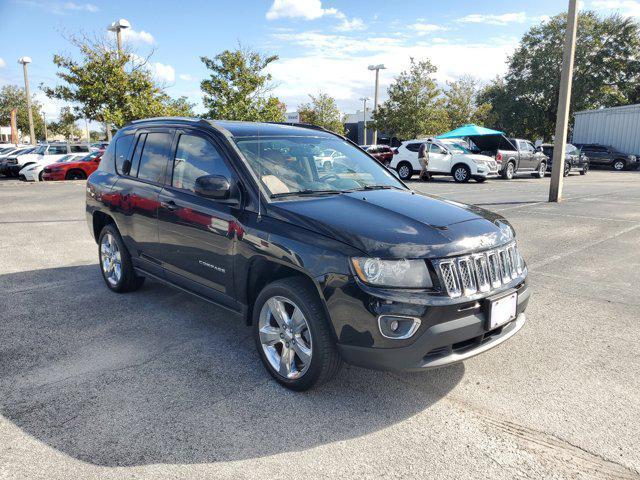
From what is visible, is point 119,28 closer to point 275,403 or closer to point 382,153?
point 382,153

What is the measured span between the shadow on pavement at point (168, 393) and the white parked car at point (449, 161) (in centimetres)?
1802

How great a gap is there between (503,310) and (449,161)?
1919 cm

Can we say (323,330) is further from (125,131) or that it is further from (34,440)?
(125,131)

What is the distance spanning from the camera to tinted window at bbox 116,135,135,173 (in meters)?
5.17

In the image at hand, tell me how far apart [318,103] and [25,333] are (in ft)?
160

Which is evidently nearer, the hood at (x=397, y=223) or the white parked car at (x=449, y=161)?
the hood at (x=397, y=223)

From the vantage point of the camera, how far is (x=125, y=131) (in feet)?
17.5

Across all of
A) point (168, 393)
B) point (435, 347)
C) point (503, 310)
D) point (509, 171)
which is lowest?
point (168, 393)

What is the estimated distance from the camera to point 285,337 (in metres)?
3.33

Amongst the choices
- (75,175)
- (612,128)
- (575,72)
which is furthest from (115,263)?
(575,72)

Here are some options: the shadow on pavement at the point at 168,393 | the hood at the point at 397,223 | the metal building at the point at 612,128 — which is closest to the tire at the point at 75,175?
the shadow on pavement at the point at 168,393

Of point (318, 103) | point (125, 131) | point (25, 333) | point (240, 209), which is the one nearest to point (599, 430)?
point (240, 209)

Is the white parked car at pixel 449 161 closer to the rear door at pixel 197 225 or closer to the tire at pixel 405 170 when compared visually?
the tire at pixel 405 170

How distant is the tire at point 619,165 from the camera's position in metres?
33.6
